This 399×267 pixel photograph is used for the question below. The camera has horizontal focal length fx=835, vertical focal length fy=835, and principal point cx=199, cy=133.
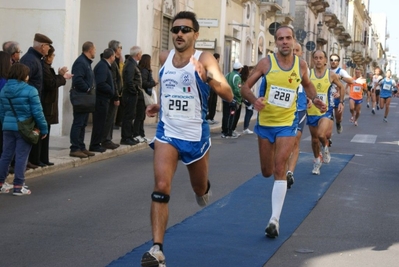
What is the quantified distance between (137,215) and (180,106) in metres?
2.54

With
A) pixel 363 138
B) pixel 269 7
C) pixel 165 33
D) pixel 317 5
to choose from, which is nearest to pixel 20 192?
pixel 363 138

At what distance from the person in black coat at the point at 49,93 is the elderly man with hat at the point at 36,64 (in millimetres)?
240

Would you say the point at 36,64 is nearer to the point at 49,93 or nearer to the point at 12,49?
the point at 12,49

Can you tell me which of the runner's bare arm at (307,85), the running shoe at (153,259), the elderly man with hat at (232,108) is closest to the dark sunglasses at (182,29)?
the running shoe at (153,259)

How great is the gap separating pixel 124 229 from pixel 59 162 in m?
4.86

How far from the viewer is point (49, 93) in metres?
12.4

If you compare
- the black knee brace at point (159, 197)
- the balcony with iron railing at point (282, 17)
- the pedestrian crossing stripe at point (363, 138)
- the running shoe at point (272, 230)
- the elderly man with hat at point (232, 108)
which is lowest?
the running shoe at point (272, 230)

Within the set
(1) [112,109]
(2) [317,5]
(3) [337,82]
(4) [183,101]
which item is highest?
(2) [317,5]

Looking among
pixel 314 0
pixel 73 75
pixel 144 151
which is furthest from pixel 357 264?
pixel 314 0

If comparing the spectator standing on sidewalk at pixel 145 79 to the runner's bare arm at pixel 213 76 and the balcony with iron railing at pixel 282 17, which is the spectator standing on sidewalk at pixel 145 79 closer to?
the runner's bare arm at pixel 213 76

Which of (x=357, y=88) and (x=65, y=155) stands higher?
(x=357, y=88)

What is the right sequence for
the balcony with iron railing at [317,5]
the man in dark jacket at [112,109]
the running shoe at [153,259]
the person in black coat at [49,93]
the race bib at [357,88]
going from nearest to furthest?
the running shoe at [153,259] < the person in black coat at [49,93] < the man in dark jacket at [112,109] < the race bib at [357,88] < the balcony with iron railing at [317,5]

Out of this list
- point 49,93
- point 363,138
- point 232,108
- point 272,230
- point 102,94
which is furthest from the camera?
point 363,138

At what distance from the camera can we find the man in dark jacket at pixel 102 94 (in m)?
14.1
